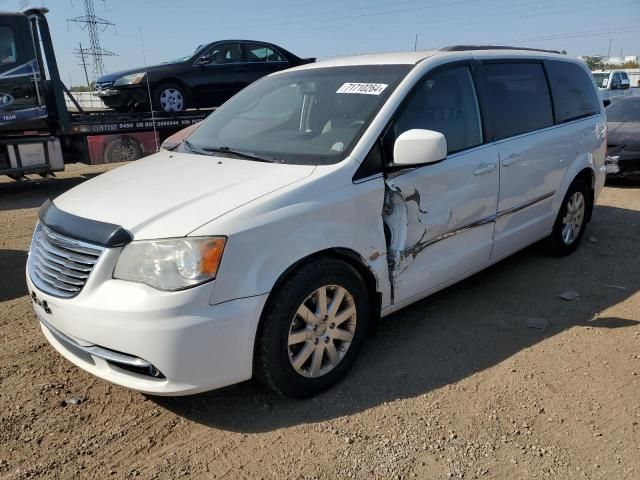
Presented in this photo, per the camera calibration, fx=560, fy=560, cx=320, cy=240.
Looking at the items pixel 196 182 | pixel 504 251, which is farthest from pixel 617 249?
pixel 196 182

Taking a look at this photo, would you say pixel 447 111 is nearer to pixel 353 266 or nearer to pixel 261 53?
pixel 353 266

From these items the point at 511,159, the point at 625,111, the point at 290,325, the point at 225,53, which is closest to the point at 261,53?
the point at 225,53

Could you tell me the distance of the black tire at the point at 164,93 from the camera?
10156 millimetres

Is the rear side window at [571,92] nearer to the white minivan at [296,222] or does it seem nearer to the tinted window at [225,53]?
the white minivan at [296,222]

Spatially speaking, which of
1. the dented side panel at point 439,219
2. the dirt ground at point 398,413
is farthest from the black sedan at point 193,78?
the dented side panel at point 439,219

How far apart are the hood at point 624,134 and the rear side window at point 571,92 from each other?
4.09 meters

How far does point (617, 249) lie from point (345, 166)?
385 cm

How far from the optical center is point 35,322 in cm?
400

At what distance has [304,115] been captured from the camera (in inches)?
144

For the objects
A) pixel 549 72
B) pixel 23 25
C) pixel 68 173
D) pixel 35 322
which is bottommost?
pixel 68 173

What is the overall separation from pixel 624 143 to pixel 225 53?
23.3ft

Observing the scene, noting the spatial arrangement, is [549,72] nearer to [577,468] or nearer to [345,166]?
[345,166]

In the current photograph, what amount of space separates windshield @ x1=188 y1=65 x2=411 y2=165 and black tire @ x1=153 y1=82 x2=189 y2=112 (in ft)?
21.2

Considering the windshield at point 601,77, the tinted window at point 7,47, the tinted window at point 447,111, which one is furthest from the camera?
the windshield at point 601,77
